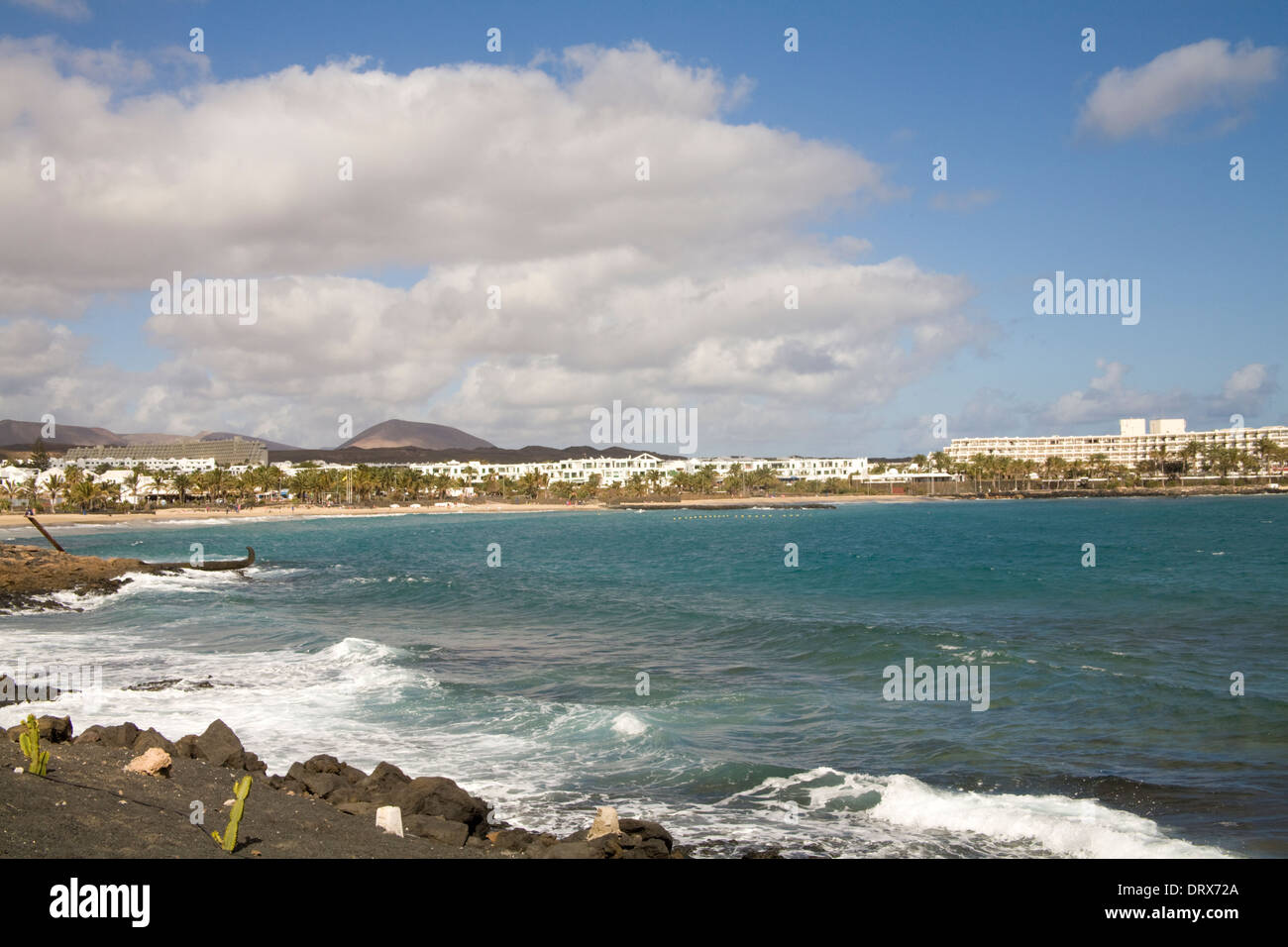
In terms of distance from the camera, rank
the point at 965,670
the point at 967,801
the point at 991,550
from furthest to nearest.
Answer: the point at 991,550
the point at 965,670
the point at 967,801

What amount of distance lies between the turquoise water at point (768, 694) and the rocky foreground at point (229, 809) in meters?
1.33

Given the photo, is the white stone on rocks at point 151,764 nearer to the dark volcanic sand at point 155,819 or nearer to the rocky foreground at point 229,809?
the rocky foreground at point 229,809

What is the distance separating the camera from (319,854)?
945 centimetres

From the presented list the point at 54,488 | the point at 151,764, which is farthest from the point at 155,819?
the point at 54,488

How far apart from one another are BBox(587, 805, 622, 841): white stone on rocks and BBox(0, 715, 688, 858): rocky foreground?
0.6 inches

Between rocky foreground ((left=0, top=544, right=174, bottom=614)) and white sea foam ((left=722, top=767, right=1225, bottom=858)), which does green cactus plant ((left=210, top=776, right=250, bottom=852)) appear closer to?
white sea foam ((left=722, top=767, right=1225, bottom=858))

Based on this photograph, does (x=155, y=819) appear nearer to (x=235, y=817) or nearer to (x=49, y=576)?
(x=235, y=817)

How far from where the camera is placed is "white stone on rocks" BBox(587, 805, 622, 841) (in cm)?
1055

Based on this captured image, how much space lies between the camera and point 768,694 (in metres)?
20.0

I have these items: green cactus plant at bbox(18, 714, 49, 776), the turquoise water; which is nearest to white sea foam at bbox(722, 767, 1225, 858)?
the turquoise water

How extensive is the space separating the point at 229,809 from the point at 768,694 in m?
12.0
